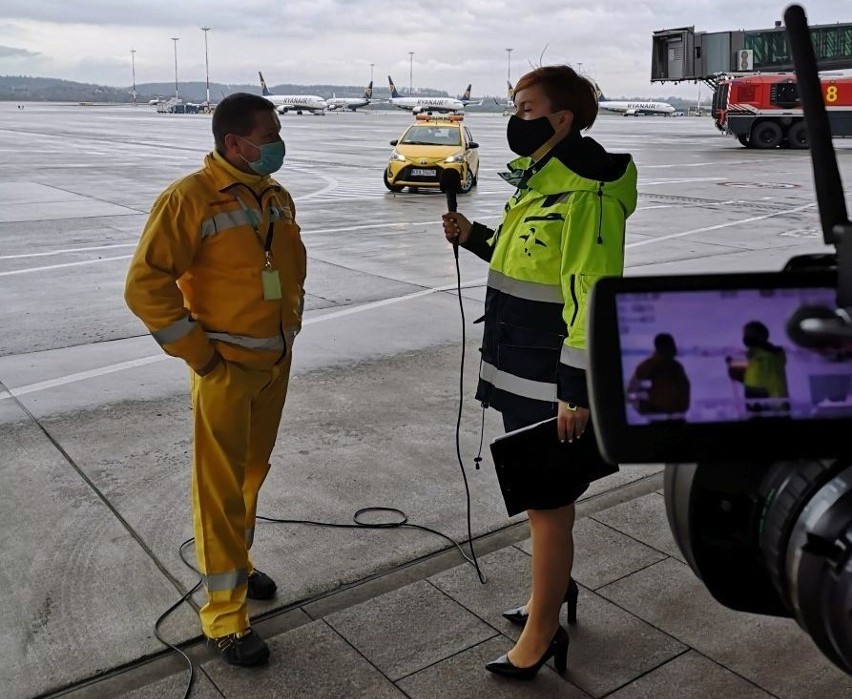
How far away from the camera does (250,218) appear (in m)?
3.14

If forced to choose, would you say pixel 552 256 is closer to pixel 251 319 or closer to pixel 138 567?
pixel 251 319

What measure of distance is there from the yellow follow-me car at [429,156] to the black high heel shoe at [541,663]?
15672 mm

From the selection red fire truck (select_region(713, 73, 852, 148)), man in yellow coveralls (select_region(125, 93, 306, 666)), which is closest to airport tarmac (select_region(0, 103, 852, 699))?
man in yellow coveralls (select_region(125, 93, 306, 666))

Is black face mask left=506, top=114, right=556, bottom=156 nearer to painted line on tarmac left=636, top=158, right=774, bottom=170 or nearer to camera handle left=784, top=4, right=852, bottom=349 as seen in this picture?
camera handle left=784, top=4, right=852, bottom=349

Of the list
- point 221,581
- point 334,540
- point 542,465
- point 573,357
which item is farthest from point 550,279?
point 334,540

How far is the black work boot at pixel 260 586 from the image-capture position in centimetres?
358

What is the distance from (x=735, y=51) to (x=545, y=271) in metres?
1.17

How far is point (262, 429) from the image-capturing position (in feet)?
11.2

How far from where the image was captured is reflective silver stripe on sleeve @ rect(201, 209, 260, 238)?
119 inches

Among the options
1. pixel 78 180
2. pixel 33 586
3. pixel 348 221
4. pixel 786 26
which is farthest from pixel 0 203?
pixel 786 26

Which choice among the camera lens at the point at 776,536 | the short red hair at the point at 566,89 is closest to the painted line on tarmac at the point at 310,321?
the short red hair at the point at 566,89

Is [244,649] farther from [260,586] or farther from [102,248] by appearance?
[102,248]

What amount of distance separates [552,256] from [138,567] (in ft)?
7.42

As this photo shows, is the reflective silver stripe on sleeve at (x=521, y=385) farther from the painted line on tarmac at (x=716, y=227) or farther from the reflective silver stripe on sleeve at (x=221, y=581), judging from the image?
the painted line on tarmac at (x=716, y=227)
